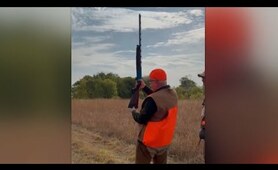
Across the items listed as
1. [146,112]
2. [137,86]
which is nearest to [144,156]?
[146,112]

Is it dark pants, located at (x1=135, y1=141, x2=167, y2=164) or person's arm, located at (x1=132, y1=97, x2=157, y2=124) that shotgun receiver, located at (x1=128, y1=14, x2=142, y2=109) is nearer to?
person's arm, located at (x1=132, y1=97, x2=157, y2=124)

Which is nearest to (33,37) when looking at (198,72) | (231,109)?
(198,72)

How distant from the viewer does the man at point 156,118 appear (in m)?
5.57

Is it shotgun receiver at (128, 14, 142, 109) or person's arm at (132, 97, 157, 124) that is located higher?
shotgun receiver at (128, 14, 142, 109)

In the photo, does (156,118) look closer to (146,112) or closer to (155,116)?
(155,116)

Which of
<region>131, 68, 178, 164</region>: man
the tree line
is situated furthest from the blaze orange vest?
the tree line

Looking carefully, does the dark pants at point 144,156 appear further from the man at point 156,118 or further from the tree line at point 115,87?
the tree line at point 115,87

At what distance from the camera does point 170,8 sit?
5.67 metres

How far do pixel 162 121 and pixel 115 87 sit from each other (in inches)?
27.2

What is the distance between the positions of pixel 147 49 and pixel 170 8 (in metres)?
0.57

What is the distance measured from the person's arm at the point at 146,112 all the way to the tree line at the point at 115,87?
0.11 metres

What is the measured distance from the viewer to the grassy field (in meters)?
5.60
